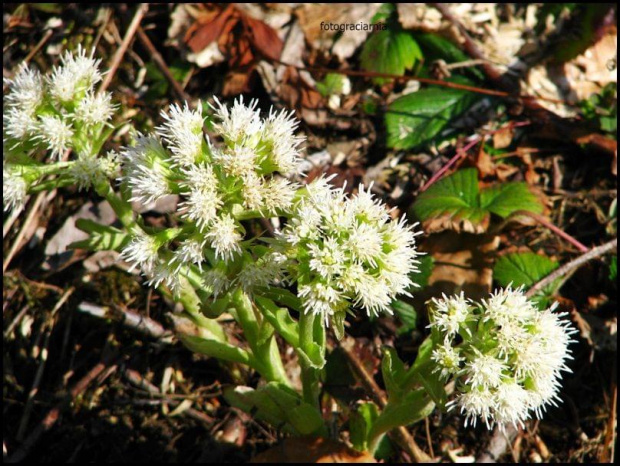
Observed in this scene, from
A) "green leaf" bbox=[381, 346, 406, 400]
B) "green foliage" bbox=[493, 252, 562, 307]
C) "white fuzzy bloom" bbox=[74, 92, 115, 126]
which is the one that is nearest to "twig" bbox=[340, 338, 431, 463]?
"green leaf" bbox=[381, 346, 406, 400]

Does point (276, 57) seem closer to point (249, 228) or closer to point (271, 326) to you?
point (249, 228)

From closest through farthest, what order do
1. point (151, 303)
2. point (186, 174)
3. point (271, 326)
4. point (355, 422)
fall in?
point (186, 174) → point (271, 326) → point (355, 422) → point (151, 303)

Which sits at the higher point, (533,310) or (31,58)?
(31,58)

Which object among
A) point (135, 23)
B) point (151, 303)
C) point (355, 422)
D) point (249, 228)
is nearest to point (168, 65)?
point (135, 23)

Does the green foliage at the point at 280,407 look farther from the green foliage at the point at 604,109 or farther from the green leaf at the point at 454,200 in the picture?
the green foliage at the point at 604,109

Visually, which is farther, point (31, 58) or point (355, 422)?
point (31, 58)

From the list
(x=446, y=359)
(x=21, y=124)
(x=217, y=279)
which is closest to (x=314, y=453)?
(x=446, y=359)
